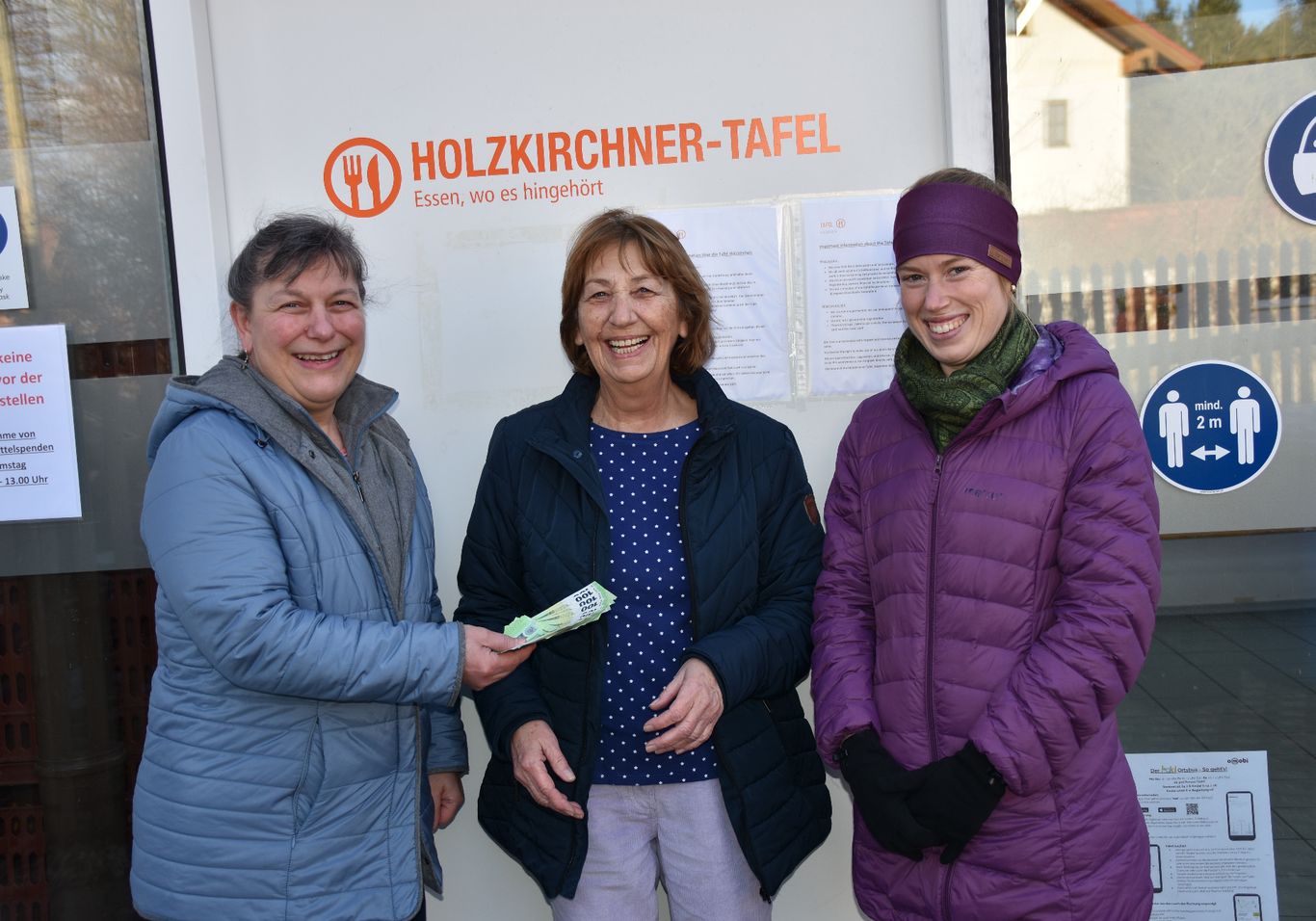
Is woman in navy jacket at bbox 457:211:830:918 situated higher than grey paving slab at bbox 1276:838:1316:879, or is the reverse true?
woman in navy jacket at bbox 457:211:830:918

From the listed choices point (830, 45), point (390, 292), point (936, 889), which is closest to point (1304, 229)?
point (830, 45)

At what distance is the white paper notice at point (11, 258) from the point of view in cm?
305

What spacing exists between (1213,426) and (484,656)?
223cm

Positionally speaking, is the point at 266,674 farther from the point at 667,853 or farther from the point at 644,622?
the point at 667,853

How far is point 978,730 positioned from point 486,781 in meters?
1.17

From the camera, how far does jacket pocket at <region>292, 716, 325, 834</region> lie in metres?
1.91

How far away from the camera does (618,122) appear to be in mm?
2947

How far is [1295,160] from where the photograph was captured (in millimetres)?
2844

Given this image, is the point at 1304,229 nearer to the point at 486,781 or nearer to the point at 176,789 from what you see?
the point at 486,781

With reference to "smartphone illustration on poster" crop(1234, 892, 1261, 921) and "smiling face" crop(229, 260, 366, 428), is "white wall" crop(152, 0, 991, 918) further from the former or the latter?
"smartphone illustration on poster" crop(1234, 892, 1261, 921)

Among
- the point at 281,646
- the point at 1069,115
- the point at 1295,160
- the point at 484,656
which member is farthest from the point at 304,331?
the point at 1295,160

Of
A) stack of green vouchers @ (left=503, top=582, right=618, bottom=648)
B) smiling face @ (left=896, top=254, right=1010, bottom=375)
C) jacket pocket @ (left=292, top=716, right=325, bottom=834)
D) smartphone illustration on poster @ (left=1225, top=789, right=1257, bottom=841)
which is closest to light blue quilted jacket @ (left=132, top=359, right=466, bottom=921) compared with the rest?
jacket pocket @ (left=292, top=716, right=325, bottom=834)

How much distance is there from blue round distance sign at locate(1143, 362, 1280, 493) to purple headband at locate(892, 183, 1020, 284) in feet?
3.94

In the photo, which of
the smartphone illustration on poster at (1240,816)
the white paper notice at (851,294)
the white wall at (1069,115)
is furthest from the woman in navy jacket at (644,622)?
the smartphone illustration on poster at (1240,816)
